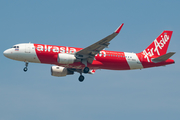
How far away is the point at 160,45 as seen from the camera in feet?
175

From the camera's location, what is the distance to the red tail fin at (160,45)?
52.5m

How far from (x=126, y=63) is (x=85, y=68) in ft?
20.6

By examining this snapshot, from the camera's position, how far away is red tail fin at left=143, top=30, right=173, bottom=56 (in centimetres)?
5247

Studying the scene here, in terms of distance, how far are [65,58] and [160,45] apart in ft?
54.2

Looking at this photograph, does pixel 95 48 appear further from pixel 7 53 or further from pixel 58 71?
pixel 7 53

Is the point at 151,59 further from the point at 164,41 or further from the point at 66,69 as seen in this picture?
the point at 66,69

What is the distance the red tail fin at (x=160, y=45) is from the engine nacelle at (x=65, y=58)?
12.5 m

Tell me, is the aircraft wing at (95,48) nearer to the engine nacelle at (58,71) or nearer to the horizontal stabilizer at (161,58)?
the engine nacelle at (58,71)

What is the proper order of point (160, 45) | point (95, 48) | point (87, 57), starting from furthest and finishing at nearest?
point (160, 45)
point (87, 57)
point (95, 48)

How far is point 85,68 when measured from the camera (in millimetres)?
48438

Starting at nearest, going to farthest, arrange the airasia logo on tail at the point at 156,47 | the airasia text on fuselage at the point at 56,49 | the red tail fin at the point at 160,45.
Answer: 1. the airasia text on fuselage at the point at 56,49
2. the airasia logo on tail at the point at 156,47
3. the red tail fin at the point at 160,45

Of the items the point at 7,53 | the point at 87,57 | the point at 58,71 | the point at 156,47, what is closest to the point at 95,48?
the point at 87,57

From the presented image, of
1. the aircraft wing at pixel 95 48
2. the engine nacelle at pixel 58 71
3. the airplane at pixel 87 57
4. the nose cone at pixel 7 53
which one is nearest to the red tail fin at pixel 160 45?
the airplane at pixel 87 57

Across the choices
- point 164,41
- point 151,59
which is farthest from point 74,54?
point 164,41
